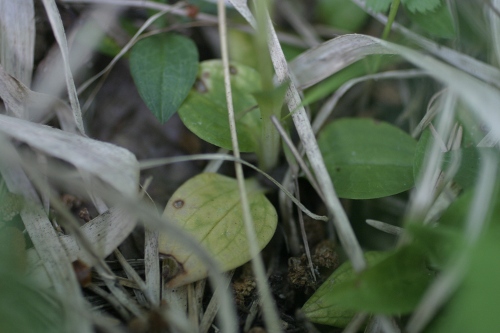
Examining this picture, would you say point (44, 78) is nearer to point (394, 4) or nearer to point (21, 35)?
point (21, 35)

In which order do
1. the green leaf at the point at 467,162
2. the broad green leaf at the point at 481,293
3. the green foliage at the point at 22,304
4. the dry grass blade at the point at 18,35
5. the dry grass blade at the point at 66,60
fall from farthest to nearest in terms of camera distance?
the dry grass blade at the point at 18,35 < the dry grass blade at the point at 66,60 < the green leaf at the point at 467,162 < the green foliage at the point at 22,304 < the broad green leaf at the point at 481,293

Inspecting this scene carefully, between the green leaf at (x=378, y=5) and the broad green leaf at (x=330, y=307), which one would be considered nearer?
the broad green leaf at (x=330, y=307)

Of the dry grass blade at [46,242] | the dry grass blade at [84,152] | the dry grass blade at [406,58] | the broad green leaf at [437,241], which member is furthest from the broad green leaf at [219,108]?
the broad green leaf at [437,241]

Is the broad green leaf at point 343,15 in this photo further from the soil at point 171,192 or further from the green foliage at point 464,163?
the green foliage at point 464,163

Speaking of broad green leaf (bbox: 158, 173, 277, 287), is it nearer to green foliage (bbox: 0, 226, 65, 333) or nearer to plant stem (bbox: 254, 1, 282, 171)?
plant stem (bbox: 254, 1, 282, 171)

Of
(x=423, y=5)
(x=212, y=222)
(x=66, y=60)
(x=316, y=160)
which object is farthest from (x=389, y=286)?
(x=66, y=60)

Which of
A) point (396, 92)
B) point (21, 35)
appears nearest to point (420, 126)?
point (396, 92)

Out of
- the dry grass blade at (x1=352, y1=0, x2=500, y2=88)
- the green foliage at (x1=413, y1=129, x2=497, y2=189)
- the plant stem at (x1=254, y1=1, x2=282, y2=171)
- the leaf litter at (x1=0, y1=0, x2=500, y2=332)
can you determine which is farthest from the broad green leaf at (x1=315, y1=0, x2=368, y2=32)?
the green foliage at (x1=413, y1=129, x2=497, y2=189)
